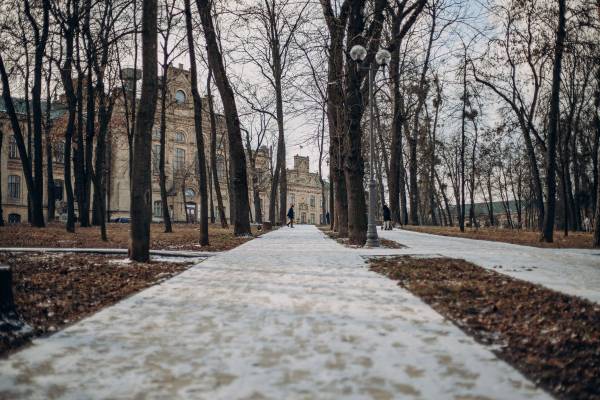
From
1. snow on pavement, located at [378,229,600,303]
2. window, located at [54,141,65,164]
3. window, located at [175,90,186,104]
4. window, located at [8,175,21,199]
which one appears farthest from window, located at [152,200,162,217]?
snow on pavement, located at [378,229,600,303]

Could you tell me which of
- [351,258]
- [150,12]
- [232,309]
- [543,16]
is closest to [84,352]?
[232,309]

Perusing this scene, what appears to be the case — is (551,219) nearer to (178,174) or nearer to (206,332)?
(206,332)

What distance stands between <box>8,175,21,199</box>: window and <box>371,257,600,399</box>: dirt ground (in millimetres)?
49537

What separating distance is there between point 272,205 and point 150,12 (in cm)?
2334

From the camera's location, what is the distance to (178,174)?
5447cm

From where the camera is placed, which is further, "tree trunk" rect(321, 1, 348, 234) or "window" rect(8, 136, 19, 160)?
"window" rect(8, 136, 19, 160)

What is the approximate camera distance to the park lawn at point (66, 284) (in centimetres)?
406

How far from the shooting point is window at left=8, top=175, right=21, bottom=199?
4601 cm

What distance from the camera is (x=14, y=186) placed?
4634 cm

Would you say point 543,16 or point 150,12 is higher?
point 543,16

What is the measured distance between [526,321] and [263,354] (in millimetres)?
2445

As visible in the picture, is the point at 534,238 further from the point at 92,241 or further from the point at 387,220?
the point at 92,241

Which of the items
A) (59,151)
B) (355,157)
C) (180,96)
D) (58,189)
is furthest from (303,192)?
(355,157)

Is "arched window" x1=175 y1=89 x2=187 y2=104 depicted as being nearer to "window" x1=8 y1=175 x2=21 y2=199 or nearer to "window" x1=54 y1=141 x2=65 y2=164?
"window" x1=54 y1=141 x2=65 y2=164
